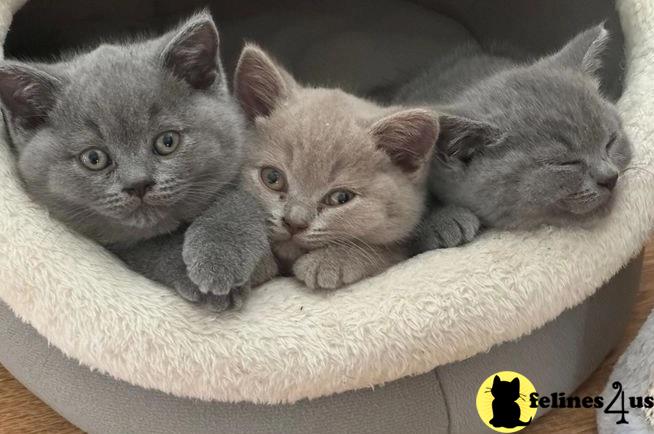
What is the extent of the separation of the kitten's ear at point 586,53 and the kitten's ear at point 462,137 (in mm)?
257

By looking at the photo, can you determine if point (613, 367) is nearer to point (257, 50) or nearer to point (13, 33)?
point (257, 50)

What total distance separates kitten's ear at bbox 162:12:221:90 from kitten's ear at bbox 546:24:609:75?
686mm

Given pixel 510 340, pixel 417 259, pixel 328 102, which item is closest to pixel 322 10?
pixel 328 102

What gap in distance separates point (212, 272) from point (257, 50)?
0.45 metres

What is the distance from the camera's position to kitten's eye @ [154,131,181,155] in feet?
3.65

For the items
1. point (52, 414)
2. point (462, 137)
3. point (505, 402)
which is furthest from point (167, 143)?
point (505, 402)

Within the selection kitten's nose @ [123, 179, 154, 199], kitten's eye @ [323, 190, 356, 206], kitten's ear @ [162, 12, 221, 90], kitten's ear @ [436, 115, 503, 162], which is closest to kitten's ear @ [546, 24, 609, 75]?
kitten's ear @ [436, 115, 503, 162]

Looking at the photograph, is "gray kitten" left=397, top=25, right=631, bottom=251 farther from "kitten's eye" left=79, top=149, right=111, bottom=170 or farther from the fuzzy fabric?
"kitten's eye" left=79, top=149, right=111, bottom=170

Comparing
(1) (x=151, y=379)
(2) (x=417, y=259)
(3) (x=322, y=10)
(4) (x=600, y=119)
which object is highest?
(3) (x=322, y=10)

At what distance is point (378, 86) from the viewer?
1866mm

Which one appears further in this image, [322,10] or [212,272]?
[322,10]

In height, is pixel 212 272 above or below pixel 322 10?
below

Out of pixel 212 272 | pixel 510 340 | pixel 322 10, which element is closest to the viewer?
pixel 212 272

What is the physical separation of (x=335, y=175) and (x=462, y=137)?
25cm
